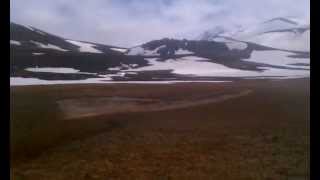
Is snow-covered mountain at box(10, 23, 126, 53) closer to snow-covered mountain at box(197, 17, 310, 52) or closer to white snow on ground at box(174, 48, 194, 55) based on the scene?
white snow on ground at box(174, 48, 194, 55)

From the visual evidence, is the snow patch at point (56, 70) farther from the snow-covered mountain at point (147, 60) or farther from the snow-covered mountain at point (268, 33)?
Result: the snow-covered mountain at point (268, 33)

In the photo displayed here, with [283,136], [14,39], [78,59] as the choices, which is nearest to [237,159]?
[283,136]

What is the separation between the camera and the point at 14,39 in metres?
1.18

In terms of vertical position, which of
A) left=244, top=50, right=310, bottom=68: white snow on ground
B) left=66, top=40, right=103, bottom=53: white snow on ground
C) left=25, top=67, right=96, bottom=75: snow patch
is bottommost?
left=25, top=67, right=96, bottom=75: snow patch

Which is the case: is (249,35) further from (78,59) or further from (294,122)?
(78,59)

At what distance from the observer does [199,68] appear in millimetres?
1402

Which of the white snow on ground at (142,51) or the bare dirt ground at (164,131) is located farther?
the white snow on ground at (142,51)

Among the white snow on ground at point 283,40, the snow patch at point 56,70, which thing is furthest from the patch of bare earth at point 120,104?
the white snow on ground at point 283,40

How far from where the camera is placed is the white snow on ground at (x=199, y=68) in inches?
55.2

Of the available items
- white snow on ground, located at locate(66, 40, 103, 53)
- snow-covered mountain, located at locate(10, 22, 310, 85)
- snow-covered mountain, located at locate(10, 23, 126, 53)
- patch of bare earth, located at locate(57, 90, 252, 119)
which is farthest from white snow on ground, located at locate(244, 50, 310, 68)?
white snow on ground, located at locate(66, 40, 103, 53)

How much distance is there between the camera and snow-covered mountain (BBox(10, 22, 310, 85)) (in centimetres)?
139

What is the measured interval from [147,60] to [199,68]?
0.72 ft

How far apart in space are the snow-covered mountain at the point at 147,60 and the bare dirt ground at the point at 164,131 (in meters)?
0.05
